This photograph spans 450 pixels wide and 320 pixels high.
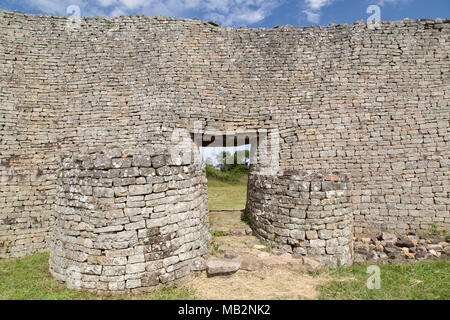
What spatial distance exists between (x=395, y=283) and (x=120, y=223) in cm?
548

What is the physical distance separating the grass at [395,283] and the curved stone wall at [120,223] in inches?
115

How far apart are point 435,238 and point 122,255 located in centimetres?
931

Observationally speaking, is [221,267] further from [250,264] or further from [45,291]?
[45,291]

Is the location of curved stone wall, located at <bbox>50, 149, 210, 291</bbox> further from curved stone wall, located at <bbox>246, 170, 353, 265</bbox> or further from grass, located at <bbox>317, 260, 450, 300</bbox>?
grass, located at <bbox>317, 260, 450, 300</bbox>

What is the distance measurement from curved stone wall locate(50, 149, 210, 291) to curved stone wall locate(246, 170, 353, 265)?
2.54 meters

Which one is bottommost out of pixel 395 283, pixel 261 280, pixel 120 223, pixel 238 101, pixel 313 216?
pixel 395 283

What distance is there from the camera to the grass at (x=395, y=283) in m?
4.45

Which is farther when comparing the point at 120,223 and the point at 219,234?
the point at 219,234

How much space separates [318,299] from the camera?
14.1ft

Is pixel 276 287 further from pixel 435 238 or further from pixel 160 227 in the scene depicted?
pixel 435 238

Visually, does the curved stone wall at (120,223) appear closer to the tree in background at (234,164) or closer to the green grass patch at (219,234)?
the green grass patch at (219,234)

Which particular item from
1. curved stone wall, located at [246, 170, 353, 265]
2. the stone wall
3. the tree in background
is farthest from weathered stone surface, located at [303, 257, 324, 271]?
the tree in background

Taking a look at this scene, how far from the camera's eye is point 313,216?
591 cm

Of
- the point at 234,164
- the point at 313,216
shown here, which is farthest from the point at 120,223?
the point at 234,164
